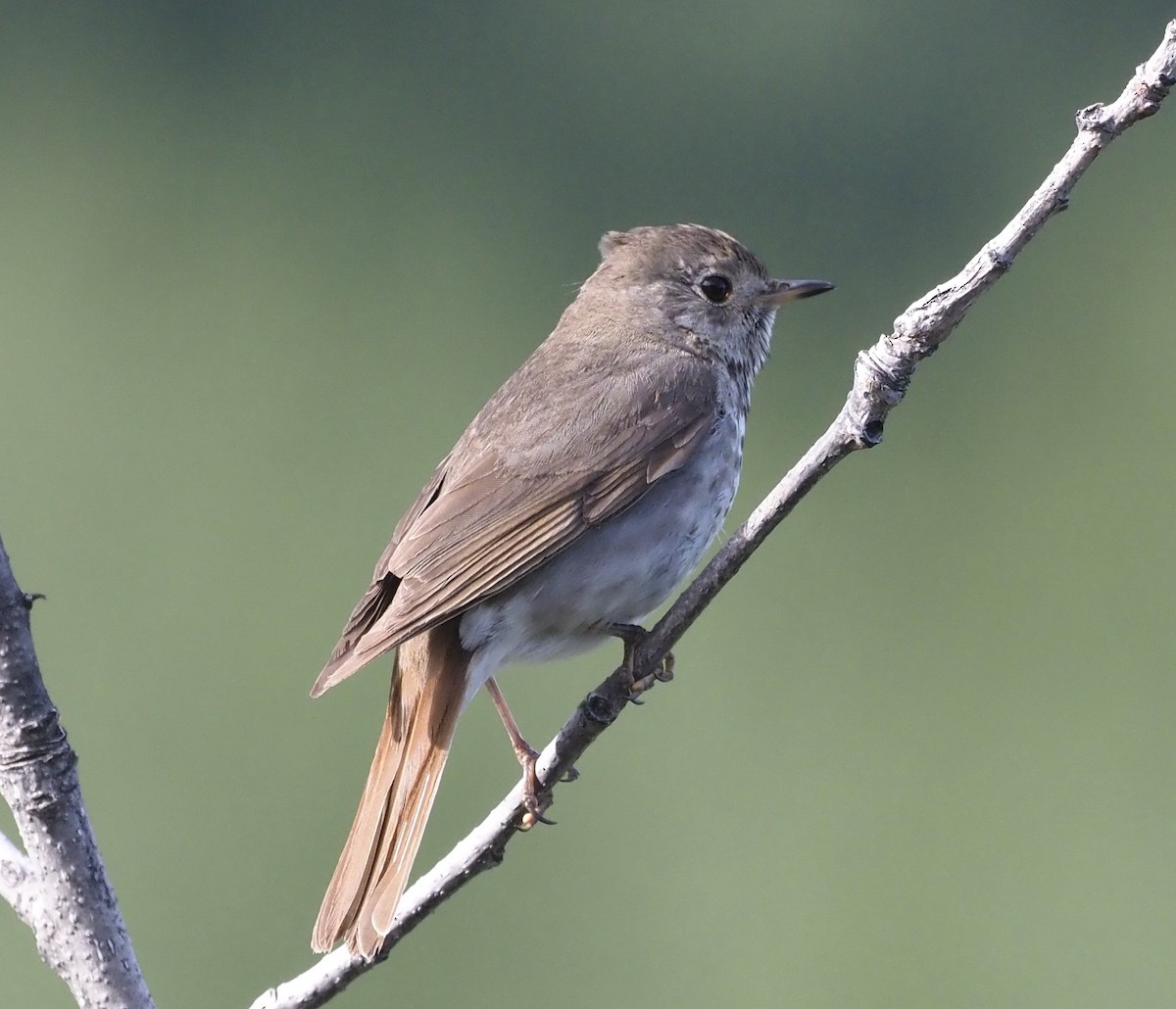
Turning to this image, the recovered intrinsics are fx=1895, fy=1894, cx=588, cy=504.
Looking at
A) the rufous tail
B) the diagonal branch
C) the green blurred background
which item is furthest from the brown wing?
the green blurred background

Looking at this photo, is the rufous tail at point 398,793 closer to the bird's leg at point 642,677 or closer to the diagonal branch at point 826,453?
the diagonal branch at point 826,453

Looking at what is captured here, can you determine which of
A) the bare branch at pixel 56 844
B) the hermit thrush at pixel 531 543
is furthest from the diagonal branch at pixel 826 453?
the bare branch at pixel 56 844

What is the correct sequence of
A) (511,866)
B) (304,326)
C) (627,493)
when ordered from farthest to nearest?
(304,326), (511,866), (627,493)

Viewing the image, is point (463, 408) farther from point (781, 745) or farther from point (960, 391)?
point (960, 391)

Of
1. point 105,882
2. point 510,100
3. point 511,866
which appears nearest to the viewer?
point 105,882

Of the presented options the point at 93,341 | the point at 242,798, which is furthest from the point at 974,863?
the point at 93,341
